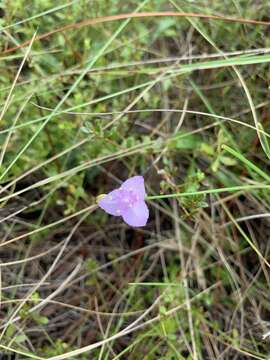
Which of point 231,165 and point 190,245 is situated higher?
point 231,165

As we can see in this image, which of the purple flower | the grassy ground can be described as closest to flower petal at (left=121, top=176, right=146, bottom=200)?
the purple flower

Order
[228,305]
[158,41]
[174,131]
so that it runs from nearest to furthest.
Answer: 1. [228,305]
2. [174,131]
3. [158,41]

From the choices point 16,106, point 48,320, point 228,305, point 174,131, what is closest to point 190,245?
point 228,305

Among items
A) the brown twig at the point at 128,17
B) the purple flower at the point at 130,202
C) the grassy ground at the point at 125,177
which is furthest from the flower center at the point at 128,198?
the brown twig at the point at 128,17

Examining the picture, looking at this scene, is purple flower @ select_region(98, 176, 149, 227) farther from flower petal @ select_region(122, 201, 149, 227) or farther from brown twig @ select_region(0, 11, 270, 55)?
brown twig @ select_region(0, 11, 270, 55)

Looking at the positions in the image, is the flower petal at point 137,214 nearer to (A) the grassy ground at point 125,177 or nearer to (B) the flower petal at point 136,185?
(B) the flower petal at point 136,185

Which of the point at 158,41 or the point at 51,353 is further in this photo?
the point at 158,41

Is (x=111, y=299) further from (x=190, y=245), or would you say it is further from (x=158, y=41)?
(x=158, y=41)

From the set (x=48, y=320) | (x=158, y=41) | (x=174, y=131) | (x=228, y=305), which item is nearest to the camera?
(x=48, y=320)

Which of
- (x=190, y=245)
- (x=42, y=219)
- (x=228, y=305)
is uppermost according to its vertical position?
(x=42, y=219)
